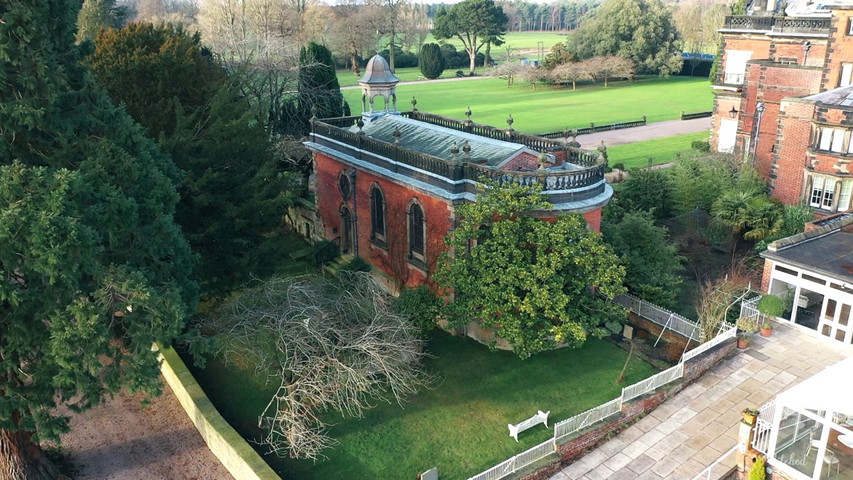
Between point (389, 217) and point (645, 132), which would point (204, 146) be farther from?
point (645, 132)

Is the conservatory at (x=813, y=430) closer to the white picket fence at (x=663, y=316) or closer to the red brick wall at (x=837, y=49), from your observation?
the white picket fence at (x=663, y=316)

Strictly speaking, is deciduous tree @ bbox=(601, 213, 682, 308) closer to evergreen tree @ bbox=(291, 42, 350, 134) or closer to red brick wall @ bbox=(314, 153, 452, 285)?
red brick wall @ bbox=(314, 153, 452, 285)

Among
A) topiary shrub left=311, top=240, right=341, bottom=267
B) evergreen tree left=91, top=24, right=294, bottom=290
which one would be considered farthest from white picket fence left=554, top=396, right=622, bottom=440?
topiary shrub left=311, top=240, right=341, bottom=267

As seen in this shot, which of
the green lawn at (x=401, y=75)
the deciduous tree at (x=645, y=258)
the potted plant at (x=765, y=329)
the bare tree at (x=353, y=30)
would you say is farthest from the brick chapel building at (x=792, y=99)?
the bare tree at (x=353, y=30)

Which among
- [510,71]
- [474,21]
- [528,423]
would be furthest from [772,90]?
[474,21]

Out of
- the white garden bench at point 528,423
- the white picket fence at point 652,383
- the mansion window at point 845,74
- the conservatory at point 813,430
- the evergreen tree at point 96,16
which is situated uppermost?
the evergreen tree at point 96,16
